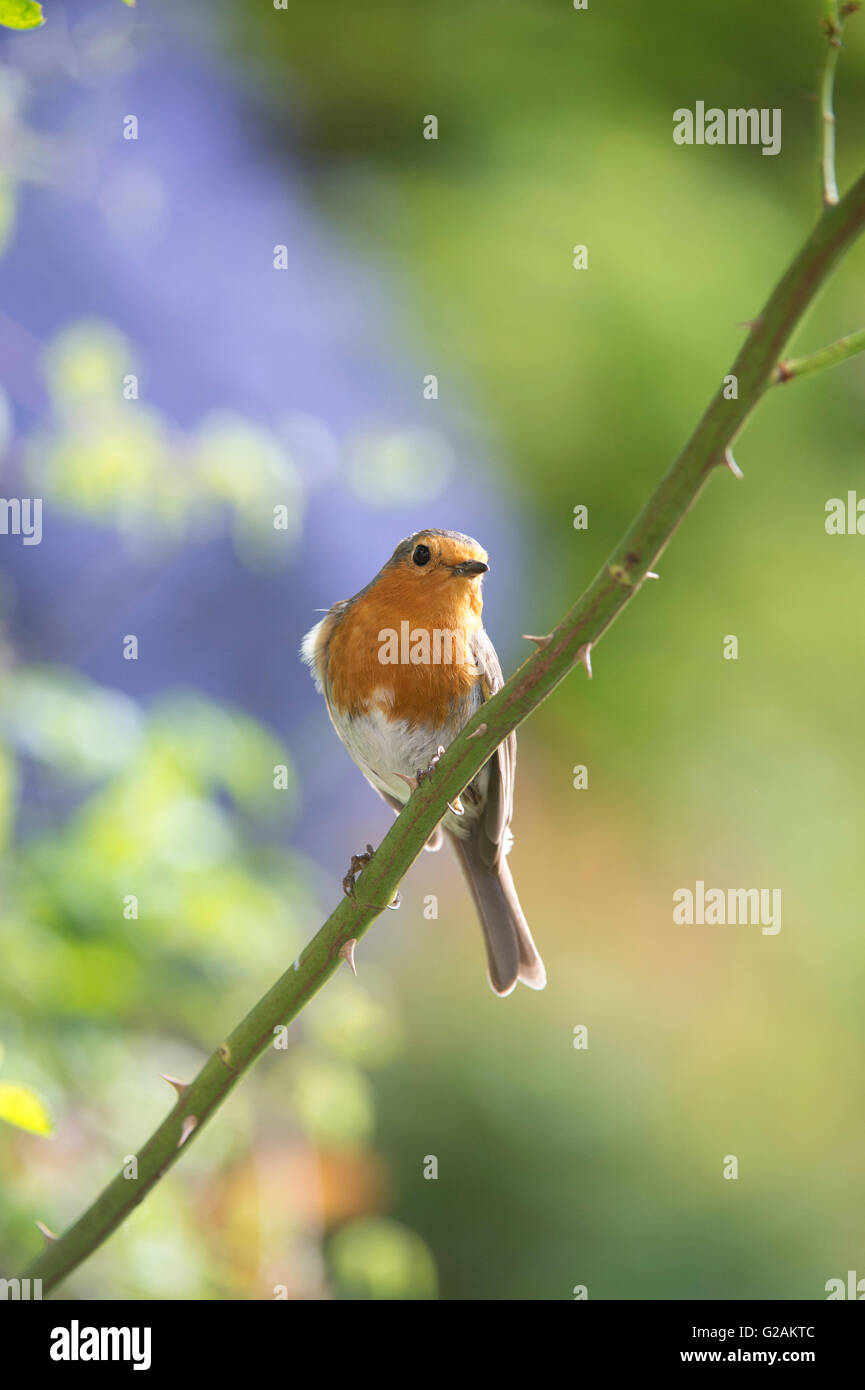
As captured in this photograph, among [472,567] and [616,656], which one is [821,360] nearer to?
[472,567]

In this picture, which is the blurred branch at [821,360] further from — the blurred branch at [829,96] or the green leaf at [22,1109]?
the green leaf at [22,1109]

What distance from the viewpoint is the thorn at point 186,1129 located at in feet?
4.35

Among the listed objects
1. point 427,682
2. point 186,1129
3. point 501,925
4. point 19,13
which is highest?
point 19,13

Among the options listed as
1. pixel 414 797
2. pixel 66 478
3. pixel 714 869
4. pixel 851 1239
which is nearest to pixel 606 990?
pixel 714 869

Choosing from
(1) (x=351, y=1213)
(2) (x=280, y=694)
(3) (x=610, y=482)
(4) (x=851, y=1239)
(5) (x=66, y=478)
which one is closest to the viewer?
(5) (x=66, y=478)

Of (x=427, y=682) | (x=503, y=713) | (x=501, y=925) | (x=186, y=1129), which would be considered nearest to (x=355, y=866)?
(x=427, y=682)

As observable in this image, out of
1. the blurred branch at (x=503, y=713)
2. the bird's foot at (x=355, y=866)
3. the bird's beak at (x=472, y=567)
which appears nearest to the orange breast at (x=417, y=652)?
the bird's beak at (x=472, y=567)

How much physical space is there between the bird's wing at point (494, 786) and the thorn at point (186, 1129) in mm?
1593

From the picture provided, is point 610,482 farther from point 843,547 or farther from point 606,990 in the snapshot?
point 606,990

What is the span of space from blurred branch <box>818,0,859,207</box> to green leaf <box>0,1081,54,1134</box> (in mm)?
1160

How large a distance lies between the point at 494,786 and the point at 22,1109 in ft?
5.90

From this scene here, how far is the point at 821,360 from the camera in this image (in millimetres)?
903

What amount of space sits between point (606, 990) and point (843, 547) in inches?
111

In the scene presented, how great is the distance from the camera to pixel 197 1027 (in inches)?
131
